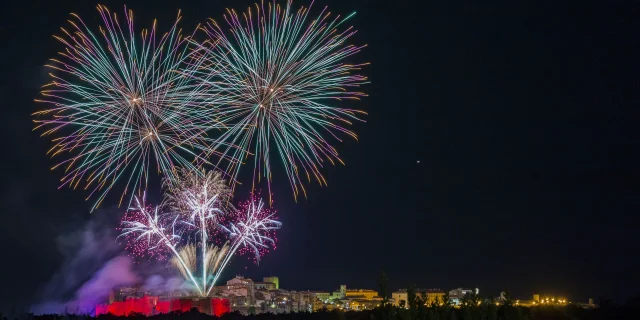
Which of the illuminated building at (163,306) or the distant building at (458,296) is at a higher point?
the distant building at (458,296)

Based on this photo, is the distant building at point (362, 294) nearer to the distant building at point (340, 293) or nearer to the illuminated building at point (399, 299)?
the distant building at point (340, 293)

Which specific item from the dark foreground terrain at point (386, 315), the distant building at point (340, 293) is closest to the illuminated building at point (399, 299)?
the dark foreground terrain at point (386, 315)

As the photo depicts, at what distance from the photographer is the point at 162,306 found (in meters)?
42.0

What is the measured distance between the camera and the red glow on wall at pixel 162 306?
116 ft

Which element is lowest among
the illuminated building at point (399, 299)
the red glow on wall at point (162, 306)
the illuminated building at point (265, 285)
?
the red glow on wall at point (162, 306)

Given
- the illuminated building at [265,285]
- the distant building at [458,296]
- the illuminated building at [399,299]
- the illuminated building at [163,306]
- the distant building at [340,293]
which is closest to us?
the illuminated building at [399,299]

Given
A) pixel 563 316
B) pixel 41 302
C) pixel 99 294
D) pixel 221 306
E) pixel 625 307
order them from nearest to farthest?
1. pixel 563 316
2. pixel 625 307
3. pixel 221 306
4. pixel 41 302
5. pixel 99 294

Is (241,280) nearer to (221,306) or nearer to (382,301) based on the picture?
(221,306)

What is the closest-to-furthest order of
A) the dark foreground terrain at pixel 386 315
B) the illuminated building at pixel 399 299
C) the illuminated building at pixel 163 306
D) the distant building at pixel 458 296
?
the dark foreground terrain at pixel 386 315 → the illuminated building at pixel 399 299 → the distant building at pixel 458 296 → the illuminated building at pixel 163 306

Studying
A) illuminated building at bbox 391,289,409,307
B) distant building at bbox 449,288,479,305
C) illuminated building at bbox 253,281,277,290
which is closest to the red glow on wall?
illuminated building at bbox 391,289,409,307

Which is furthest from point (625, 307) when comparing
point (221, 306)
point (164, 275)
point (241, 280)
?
point (241, 280)

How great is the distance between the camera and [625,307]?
813 inches

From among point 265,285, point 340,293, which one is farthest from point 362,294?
point 265,285

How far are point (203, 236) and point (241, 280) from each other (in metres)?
33.4
